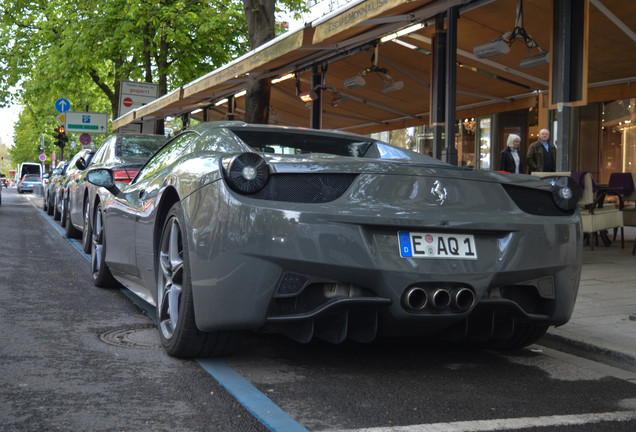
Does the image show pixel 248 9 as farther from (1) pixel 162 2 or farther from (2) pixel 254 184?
(2) pixel 254 184

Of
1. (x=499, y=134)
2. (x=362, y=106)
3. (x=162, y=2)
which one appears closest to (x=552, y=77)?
(x=362, y=106)

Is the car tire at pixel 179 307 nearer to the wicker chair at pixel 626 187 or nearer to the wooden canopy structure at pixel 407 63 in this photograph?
the wooden canopy structure at pixel 407 63

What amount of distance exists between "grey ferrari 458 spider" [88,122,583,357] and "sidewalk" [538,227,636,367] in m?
0.79

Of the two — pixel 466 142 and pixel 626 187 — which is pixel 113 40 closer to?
pixel 466 142

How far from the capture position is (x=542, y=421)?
10.3 ft

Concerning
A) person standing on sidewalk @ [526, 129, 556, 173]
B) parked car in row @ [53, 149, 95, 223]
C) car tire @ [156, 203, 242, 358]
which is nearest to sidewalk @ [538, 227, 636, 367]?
car tire @ [156, 203, 242, 358]

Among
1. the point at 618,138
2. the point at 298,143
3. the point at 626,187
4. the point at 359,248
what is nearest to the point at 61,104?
the point at 618,138

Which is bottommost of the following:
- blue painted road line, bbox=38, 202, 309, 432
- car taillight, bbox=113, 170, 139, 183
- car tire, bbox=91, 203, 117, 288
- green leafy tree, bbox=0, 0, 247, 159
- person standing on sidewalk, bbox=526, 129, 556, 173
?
blue painted road line, bbox=38, 202, 309, 432

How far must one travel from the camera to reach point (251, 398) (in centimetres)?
336

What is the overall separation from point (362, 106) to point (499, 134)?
5.71 metres

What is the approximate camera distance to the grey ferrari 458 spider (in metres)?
3.44

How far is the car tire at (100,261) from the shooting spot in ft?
21.4

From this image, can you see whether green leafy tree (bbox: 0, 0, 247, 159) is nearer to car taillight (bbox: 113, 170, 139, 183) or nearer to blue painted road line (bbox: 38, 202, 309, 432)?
car taillight (bbox: 113, 170, 139, 183)

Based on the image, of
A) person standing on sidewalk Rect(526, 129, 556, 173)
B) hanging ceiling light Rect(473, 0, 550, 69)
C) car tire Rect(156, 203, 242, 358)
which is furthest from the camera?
person standing on sidewalk Rect(526, 129, 556, 173)
